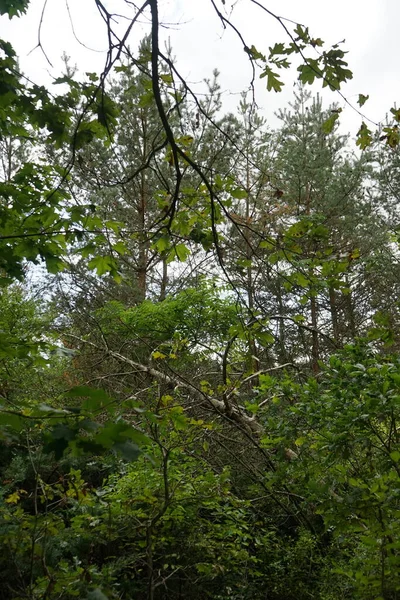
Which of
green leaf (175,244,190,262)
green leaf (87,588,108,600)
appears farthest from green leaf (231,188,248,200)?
green leaf (87,588,108,600)

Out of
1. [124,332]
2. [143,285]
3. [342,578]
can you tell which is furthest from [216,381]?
[342,578]

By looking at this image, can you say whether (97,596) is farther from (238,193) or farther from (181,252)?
(238,193)

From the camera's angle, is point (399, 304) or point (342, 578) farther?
point (342, 578)

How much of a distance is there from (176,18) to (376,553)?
2920 millimetres

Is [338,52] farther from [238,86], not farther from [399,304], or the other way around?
[399,304]

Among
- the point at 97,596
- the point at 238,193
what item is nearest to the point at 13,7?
the point at 238,193

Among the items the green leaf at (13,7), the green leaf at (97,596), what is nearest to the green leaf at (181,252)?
the green leaf at (97,596)

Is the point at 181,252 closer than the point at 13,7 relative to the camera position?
Yes

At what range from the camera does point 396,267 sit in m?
10.6

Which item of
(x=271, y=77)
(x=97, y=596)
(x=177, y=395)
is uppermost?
(x=271, y=77)

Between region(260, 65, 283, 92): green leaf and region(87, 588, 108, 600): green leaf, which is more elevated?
region(260, 65, 283, 92): green leaf

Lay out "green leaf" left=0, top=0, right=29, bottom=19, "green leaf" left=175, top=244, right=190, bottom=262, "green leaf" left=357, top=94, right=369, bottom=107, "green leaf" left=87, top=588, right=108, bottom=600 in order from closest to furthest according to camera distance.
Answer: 1. "green leaf" left=87, top=588, right=108, bottom=600
2. "green leaf" left=357, top=94, right=369, bottom=107
3. "green leaf" left=175, top=244, right=190, bottom=262
4. "green leaf" left=0, top=0, right=29, bottom=19

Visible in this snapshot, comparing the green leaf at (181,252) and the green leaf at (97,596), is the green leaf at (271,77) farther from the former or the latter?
the green leaf at (97,596)

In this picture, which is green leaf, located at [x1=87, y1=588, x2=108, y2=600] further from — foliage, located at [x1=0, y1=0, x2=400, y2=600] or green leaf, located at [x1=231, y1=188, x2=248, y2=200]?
green leaf, located at [x1=231, y1=188, x2=248, y2=200]
